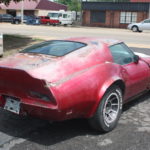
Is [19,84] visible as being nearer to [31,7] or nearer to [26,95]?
[26,95]

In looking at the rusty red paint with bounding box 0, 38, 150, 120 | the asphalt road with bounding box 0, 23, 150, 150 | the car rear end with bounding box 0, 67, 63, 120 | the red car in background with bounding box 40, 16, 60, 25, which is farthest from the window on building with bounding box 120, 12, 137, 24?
the car rear end with bounding box 0, 67, 63, 120

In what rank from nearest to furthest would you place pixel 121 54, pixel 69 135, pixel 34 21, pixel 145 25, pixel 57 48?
1. pixel 69 135
2. pixel 57 48
3. pixel 121 54
4. pixel 145 25
5. pixel 34 21

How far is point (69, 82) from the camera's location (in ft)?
13.8

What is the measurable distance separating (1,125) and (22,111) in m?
0.83

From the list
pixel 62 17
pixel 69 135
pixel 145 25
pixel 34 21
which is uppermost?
pixel 62 17

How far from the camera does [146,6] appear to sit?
45.4m

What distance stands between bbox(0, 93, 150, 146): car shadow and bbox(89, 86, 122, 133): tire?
185 millimetres

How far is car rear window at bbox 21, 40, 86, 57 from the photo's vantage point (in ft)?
15.9

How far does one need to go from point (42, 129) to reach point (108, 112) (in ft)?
3.42

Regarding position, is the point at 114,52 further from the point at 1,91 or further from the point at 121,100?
the point at 1,91

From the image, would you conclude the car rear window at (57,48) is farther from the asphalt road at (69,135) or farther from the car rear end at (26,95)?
the asphalt road at (69,135)

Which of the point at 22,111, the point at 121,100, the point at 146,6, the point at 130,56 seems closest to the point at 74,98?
→ the point at 22,111

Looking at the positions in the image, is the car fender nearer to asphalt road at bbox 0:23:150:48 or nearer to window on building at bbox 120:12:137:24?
asphalt road at bbox 0:23:150:48

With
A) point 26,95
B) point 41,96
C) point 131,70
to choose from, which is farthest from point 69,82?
point 131,70
